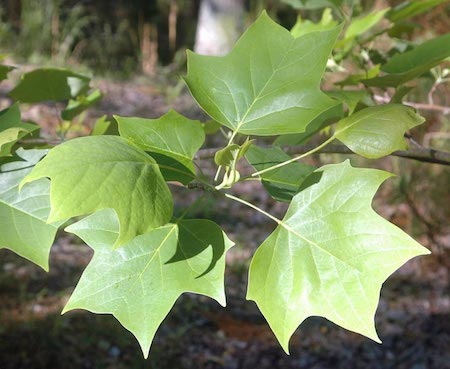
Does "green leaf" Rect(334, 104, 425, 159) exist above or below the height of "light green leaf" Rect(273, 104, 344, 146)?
above

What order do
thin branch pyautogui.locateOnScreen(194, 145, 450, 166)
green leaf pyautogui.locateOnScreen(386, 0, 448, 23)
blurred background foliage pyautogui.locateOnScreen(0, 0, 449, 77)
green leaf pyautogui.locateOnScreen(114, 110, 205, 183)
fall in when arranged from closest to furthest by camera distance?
green leaf pyautogui.locateOnScreen(114, 110, 205, 183)
thin branch pyautogui.locateOnScreen(194, 145, 450, 166)
green leaf pyautogui.locateOnScreen(386, 0, 448, 23)
blurred background foliage pyautogui.locateOnScreen(0, 0, 449, 77)

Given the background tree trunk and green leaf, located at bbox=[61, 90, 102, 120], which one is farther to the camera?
the background tree trunk

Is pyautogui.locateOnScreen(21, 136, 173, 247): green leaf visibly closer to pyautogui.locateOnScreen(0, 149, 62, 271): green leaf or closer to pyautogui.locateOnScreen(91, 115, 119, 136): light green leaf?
pyautogui.locateOnScreen(0, 149, 62, 271): green leaf

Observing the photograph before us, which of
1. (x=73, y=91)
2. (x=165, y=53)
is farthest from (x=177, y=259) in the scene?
(x=165, y=53)

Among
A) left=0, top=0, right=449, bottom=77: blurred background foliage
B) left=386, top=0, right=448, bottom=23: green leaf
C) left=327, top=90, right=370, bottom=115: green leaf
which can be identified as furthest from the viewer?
left=0, top=0, right=449, bottom=77: blurred background foliage

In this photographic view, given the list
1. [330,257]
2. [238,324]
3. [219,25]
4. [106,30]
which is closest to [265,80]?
[330,257]

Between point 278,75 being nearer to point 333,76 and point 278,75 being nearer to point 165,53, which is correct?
A: point 333,76

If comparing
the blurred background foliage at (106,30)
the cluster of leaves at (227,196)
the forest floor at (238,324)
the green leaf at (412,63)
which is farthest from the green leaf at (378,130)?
the blurred background foliage at (106,30)

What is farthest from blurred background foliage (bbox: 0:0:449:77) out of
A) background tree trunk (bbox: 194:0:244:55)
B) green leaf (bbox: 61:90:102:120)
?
green leaf (bbox: 61:90:102:120)
